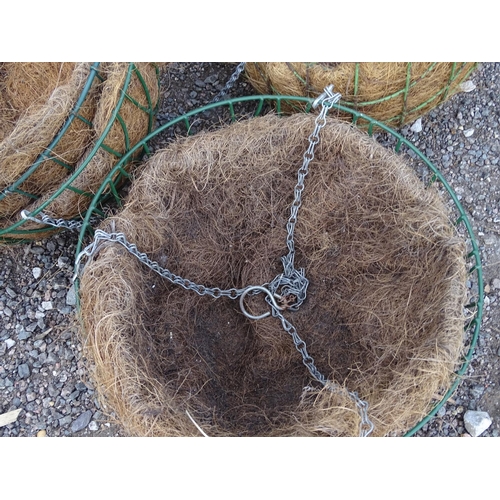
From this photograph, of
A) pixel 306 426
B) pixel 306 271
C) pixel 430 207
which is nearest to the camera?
pixel 306 426

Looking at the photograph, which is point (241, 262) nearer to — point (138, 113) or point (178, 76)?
point (138, 113)

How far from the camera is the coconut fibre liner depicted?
1.12m

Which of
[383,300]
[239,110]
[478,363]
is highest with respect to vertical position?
[239,110]

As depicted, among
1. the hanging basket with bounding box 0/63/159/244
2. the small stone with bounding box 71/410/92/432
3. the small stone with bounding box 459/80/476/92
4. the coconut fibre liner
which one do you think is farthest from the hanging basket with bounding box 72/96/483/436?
the small stone with bounding box 459/80/476/92

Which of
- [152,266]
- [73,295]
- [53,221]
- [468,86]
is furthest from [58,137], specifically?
[468,86]

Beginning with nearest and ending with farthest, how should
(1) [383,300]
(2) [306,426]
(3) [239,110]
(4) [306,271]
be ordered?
(2) [306,426] < (1) [383,300] < (4) [306,271] < (3) [239,110]

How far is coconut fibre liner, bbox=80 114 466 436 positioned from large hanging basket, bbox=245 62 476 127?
152 millimetres

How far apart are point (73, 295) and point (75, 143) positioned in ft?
1.47

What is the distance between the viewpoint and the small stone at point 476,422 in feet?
4.69

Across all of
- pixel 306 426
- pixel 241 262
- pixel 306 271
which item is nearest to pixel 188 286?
pixel 241 262

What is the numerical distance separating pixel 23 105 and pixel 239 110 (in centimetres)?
68

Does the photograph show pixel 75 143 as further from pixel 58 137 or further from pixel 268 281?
pixel 268 281

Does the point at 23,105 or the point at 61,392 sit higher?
the point at 23,105

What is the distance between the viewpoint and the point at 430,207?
1.25 meters
